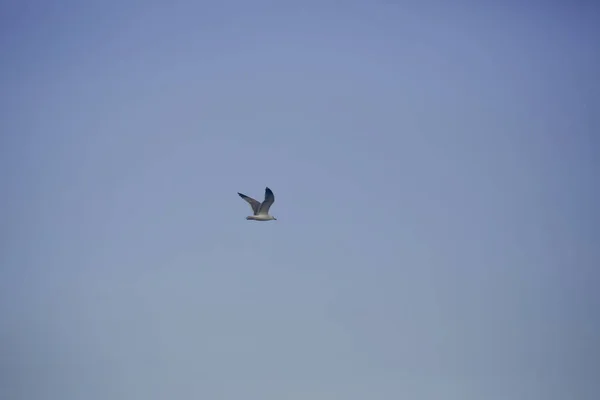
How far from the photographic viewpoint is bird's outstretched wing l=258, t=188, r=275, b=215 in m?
38.9

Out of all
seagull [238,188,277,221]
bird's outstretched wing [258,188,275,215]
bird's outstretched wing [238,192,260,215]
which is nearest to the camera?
bird's outstretched wing [258,188,275,215]

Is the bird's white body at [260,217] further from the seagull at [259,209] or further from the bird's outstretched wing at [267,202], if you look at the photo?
the bird's outstretched wing at [267,202]

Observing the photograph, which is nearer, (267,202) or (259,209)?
(267,202)

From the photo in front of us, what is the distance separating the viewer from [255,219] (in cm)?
3991

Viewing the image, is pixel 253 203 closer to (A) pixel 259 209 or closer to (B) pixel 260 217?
(A) pixel 259 209

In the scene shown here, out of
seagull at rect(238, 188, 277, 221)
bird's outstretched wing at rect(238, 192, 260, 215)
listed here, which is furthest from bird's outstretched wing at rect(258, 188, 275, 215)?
bird's outstretched wing at rect(238, 192, 260, 215)

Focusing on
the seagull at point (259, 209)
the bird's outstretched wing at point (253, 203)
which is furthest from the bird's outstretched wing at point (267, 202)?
the bird's outstretched wing at point (253, 203)

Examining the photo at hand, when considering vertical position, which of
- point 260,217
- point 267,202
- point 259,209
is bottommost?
point 260,217

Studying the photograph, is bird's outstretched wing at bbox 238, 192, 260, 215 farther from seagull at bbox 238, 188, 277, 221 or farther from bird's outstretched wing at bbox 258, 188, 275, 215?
bird's outstretched wing at bbox 258, 188, 275, 215

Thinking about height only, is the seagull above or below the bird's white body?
above

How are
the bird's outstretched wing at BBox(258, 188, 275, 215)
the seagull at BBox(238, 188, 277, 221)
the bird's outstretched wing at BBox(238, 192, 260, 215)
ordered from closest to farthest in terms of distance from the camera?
the bird's outstretched wing at BBox(258, 188, 275, 215) → the seagull at BBox(238, 188, 277, 221) → the bird's outstretched wing at BBox(238, 192, 260, 215)

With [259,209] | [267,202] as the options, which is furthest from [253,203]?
[267,202]

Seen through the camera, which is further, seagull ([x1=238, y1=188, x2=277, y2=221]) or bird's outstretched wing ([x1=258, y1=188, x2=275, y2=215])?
seagull ([x1=238, y1=188, x2=277, y2=221])

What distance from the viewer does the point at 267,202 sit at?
129ft
